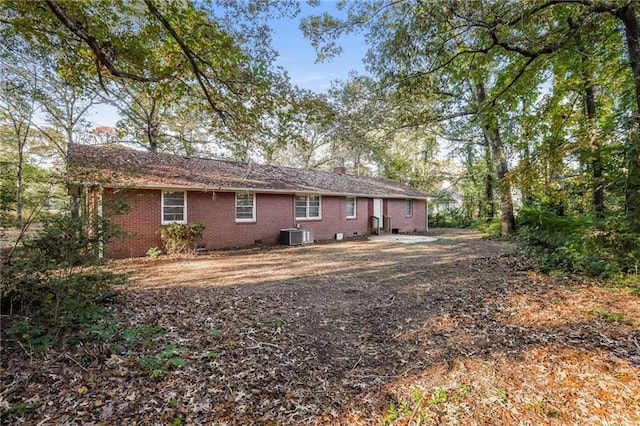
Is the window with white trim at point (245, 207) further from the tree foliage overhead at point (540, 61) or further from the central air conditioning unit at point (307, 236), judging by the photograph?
the tree foliage overhead at point (540, 61)

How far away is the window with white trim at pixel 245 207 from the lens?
1194 centimetres

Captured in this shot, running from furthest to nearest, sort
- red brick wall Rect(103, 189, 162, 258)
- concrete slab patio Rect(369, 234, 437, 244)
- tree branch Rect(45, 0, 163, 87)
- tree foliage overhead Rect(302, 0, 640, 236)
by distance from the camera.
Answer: concrete slab patio Rect(369, 234, 437, 244) < red brick wall Rect(103, 189, 162, 258) < tree foliage overhead Rect(302, 0, 640, 236) < tree branch Rect(45, 0, 163, 87)

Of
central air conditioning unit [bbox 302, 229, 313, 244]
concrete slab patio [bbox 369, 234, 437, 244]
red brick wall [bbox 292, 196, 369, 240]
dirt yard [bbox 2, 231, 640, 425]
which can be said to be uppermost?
red brick wall [bbox 292, 196, 369, 240]

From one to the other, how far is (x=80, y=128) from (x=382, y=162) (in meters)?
23.7

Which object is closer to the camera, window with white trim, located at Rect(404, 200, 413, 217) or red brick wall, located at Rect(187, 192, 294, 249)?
red brick wall, located at Rect(187, 192, 294, 249)

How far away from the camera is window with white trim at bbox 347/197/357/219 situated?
637 inches

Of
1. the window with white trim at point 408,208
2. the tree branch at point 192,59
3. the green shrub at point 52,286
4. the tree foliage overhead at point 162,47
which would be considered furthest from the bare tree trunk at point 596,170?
the window with white trim at point 408,208

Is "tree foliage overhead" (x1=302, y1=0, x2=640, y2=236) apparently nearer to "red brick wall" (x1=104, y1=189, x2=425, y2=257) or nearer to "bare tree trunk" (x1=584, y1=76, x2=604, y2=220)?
"bare tree trunk" (x1=584, y1=76, x2=604, y2=220)

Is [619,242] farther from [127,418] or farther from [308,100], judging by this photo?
[127,418]

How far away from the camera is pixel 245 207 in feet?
39.7

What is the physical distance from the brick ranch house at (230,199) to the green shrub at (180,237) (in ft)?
1.48

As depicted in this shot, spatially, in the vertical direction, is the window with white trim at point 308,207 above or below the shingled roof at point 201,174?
below

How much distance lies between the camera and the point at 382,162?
1139 inches

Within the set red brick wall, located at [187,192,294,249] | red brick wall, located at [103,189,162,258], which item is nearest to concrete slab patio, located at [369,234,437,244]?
red brick wall, located at [187,192,294,249]
